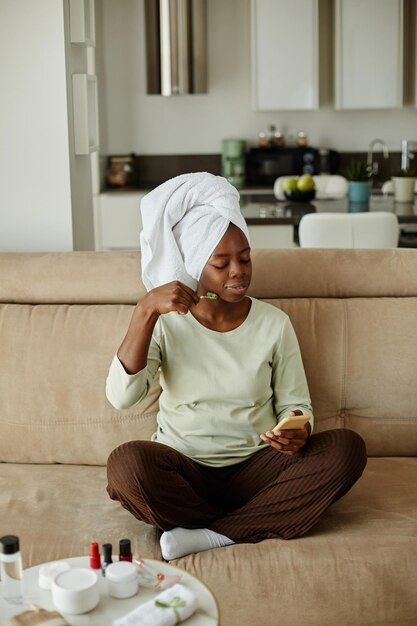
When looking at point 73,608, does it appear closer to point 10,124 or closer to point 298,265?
point 298,265

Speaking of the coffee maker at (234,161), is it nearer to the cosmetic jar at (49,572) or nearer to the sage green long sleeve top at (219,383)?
the sage green long sleeve top at (219,383)

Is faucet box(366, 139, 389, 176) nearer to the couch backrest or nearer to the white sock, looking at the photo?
the couch backrest

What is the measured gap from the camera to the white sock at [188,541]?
202 cm

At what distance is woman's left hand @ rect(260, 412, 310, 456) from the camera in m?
2.08

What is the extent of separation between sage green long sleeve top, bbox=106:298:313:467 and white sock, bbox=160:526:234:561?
227 mm

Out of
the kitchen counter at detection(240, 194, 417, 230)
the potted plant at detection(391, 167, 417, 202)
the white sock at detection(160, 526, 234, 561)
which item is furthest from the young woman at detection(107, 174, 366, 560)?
the potted plant at detection(391, 167, 417, 202)

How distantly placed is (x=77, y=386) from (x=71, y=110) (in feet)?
3.37

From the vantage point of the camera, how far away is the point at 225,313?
92.4 inches

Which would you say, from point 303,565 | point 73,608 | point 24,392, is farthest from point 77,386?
point 73,608

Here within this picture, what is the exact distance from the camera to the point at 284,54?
232 inches

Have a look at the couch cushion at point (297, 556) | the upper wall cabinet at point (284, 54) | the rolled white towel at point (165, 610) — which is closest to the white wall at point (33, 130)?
the couch cushion at point (297, 556)

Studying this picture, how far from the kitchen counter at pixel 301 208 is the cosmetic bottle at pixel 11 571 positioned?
9.21 ft

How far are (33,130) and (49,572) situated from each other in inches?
70.7

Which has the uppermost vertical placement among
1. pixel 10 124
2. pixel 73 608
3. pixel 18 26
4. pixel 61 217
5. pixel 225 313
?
pixel 18 26
